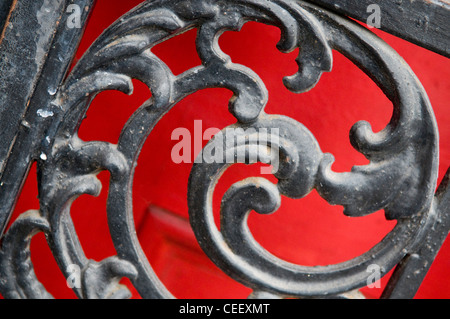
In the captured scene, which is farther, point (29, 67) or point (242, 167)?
point (242, 167)

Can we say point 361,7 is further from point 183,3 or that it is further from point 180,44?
point 180,44

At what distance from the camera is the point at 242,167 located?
2.22 feet

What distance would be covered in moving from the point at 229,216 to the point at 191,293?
0.34m

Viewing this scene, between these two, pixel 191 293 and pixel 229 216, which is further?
pixel 191 293

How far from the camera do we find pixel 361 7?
17.1 inches

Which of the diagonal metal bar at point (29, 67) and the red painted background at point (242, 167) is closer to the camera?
the diagonal metal bar at point (29, 67)

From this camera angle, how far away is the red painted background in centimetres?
62

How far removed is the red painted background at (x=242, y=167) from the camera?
0.62 m

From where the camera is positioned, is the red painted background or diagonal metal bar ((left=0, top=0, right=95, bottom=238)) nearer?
diagonal metal bar ((left=0, top=0, right=95, bottom=238))

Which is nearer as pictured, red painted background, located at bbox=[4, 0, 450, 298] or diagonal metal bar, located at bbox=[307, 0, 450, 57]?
diagonal metal bar, located at bbox=[307, 0, 450, 57]

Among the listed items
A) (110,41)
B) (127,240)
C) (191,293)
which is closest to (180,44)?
(110,41)

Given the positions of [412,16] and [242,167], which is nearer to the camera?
[412,16]

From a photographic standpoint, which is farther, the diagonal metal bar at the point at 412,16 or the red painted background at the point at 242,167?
the red painted background at the point at 242,167
